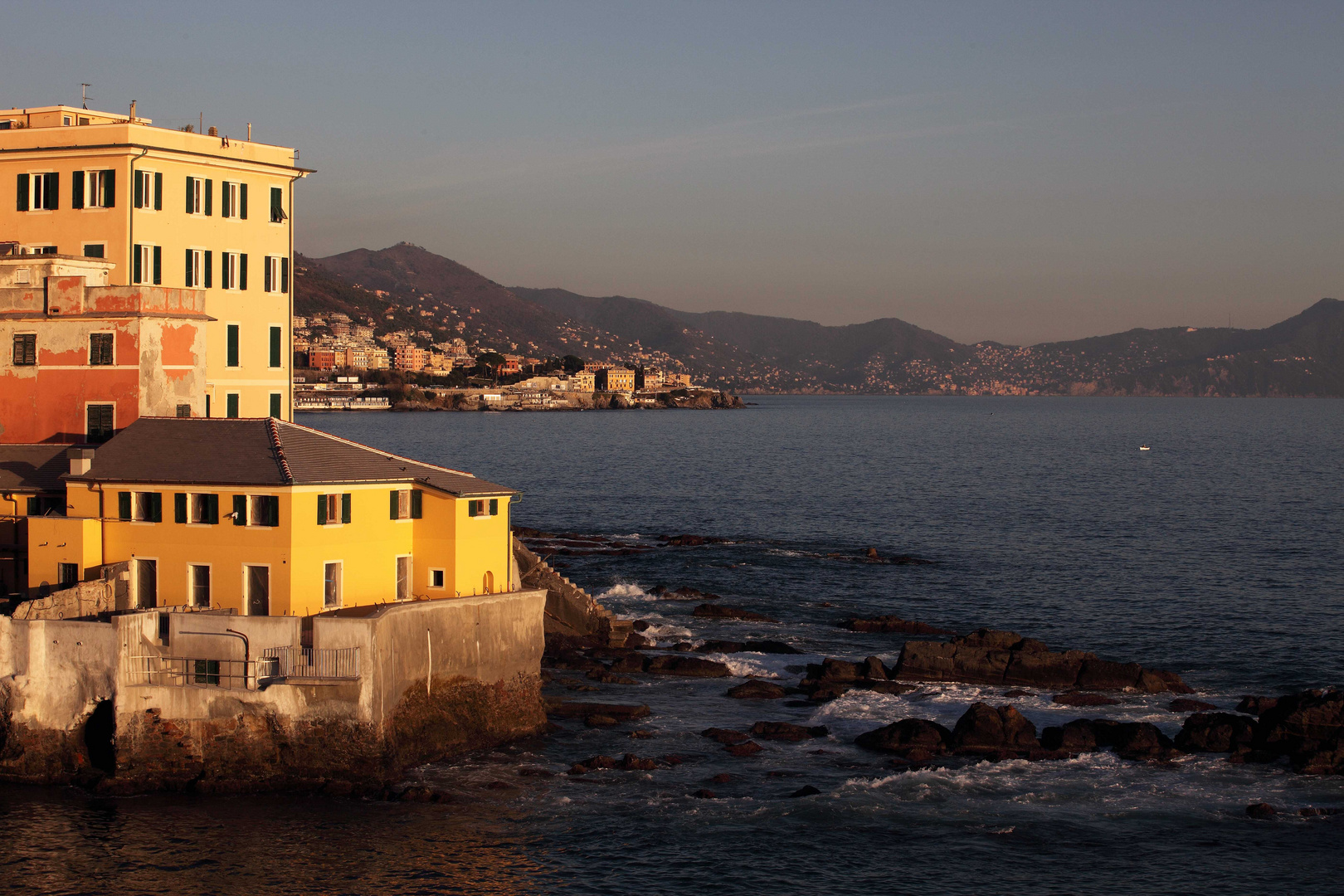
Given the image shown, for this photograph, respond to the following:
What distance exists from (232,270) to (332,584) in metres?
18.9

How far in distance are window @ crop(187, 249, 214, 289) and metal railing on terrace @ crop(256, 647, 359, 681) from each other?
66.6 ft

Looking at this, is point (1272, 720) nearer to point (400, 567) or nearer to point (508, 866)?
point (508, 866)

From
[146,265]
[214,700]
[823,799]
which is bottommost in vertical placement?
[823,799]

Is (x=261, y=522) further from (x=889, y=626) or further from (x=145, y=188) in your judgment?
(x=889, y=626)

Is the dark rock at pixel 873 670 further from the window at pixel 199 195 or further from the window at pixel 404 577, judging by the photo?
the window at pixel 199 195

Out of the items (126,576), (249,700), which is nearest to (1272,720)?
(249,700)

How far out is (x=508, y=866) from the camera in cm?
2877

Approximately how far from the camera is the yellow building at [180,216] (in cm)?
4488

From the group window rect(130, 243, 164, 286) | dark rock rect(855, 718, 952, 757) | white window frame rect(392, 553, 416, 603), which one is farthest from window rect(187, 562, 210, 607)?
dark rock rect(855, 718, 952, 757)

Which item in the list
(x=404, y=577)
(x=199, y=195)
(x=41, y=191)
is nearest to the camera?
(x=404, y=577)

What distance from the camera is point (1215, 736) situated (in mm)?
37500

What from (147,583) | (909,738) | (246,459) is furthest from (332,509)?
(909,738)

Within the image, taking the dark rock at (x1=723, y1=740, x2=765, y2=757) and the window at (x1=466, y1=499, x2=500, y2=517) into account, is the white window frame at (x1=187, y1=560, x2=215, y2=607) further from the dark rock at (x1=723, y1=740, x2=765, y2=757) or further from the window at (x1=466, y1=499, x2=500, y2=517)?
the dark rock at (x1=723, y1=740, x2=765, y2=757)

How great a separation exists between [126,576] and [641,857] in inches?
639
